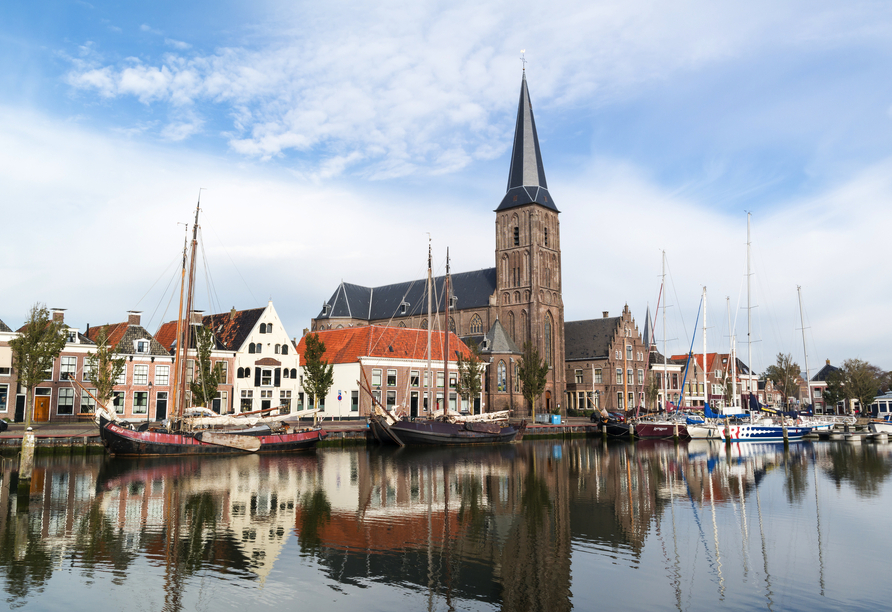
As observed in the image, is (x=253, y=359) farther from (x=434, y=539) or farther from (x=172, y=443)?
(x=434, y=539)

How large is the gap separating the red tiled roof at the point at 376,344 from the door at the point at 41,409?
19.9 m

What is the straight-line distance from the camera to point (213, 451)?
115 ft

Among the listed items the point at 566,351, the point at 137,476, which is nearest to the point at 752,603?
the point at 137,476

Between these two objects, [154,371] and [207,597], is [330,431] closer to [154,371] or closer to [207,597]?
[154,371]

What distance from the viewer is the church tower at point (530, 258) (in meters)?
75.2

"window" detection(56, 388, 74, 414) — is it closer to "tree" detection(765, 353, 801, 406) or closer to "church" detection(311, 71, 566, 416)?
"church" detection(311, 71, 566, 416)

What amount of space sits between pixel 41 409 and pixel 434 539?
38.3 meters

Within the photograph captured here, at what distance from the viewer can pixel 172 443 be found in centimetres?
3331

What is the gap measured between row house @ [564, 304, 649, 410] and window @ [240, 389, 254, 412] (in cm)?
4212

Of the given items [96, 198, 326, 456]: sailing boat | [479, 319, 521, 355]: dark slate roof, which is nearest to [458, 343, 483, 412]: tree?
[479, 319, 521, 355]: dark slate roof

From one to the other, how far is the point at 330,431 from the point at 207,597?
103 feet

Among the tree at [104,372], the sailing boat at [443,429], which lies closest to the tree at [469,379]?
the sailing boat at [443,429]

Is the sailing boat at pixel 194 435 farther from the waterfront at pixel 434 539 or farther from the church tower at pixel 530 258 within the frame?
the church tower at pixel 530 258

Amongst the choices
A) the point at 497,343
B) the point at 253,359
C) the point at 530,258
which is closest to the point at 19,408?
the point at 253,359
